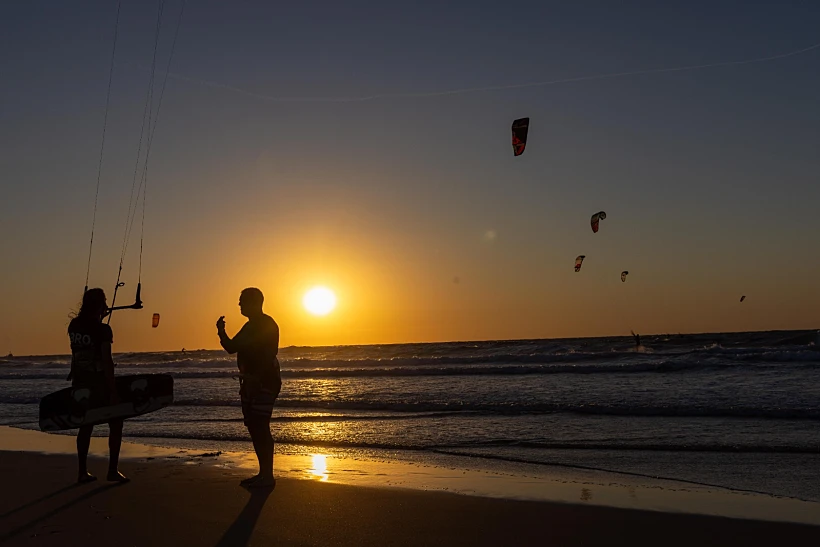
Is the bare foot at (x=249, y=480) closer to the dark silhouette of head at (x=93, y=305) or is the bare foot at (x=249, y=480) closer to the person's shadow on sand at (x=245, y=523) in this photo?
the person's shadow on sand at (x=245, y=523)

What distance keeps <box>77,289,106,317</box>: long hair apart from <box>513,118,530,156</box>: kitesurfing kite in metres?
11.4

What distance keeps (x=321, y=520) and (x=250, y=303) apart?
2.31 meters

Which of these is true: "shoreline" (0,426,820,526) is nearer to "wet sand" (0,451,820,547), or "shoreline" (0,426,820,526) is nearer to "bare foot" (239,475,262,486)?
"wet sand" (0,451,820,547)

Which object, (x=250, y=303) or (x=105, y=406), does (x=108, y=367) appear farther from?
(x=250, y=303)

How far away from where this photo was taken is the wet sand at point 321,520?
5410 mm

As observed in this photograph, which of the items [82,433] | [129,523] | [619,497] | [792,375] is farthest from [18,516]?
[792,375]

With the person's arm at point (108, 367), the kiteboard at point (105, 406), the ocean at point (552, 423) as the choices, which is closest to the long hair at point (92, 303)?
the person's arm at point (108, 367)

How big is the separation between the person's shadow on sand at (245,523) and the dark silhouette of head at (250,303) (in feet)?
5.35

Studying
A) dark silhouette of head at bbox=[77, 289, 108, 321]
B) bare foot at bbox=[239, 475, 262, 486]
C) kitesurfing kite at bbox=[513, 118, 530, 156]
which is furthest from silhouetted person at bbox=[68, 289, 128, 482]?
kitesurfing kite at bbox=[513, 118, 530, 156]

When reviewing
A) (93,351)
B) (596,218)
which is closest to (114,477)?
(93,351)

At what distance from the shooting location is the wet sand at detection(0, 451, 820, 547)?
17.7 feet

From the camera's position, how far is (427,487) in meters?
7.54

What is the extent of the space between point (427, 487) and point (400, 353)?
2297 inches

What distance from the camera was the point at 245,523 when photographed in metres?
5.80
